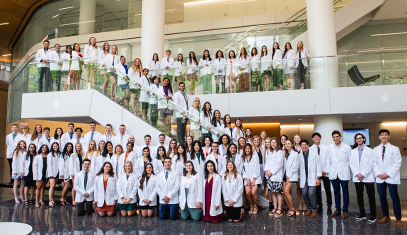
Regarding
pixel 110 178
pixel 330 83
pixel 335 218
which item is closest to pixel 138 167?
pixel 110 178

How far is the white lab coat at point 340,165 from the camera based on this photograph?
21.3 feet

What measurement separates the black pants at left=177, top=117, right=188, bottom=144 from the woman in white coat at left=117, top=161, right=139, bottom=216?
1.82 meters

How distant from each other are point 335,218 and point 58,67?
31.5 feet

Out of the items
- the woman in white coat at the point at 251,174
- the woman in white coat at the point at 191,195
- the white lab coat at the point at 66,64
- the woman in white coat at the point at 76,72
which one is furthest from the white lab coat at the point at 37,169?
the woman in white coat at the point at 251,174

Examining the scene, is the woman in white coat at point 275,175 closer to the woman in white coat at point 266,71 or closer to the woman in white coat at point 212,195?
the woman in white coat at point 212,195

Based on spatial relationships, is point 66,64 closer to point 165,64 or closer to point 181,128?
point 165,64

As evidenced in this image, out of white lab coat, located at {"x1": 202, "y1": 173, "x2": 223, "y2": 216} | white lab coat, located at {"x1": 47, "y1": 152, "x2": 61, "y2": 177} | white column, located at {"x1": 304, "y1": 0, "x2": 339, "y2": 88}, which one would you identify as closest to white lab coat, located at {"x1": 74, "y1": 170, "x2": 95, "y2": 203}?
white lab coat, located at {"x1": 47, "y1": 152, "x2": 61, "y2": 177}

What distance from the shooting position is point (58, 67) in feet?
34.8

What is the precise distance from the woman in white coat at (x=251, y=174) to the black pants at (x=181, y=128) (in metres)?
2.04

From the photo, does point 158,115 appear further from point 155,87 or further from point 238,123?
point 238,123

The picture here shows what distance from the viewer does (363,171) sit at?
20.1 ft

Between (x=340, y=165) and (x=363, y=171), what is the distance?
51cm

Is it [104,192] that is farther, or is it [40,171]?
[40,171]

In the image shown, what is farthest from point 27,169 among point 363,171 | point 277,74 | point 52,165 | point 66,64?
point 277,74
